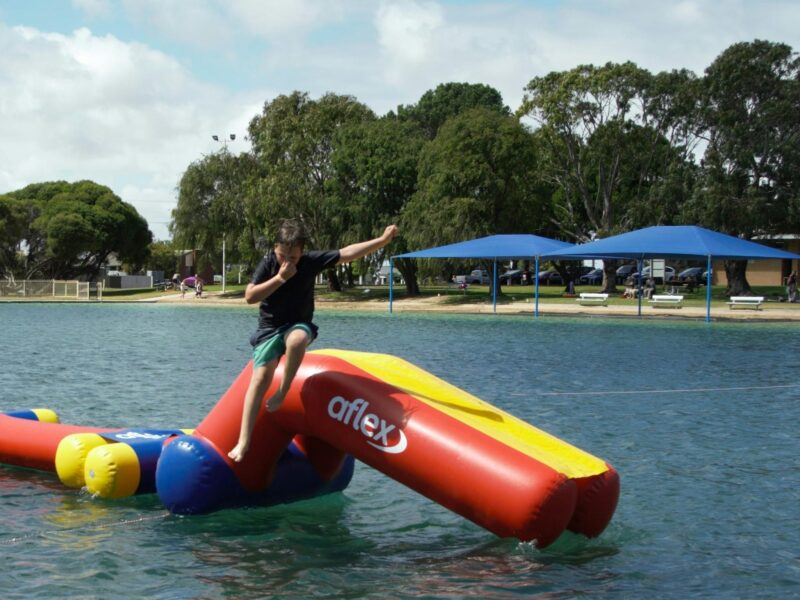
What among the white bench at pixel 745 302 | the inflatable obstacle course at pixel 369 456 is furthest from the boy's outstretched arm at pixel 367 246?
the white bench at pixel 745 302

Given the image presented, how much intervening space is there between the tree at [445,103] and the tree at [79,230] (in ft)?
83.5

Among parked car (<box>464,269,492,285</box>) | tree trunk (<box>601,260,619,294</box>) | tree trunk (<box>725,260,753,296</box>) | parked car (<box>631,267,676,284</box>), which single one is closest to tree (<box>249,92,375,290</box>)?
tree trunk (<box>601,260,619,294</box>)

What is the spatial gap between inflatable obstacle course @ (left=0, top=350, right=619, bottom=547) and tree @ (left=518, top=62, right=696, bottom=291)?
153 feet

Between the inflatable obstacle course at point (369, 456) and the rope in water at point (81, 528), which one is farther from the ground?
the inflatable obstacle course at point (369, 456)

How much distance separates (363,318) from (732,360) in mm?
18811

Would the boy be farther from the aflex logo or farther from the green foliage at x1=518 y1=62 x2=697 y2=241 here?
the green foliage at x1=518 y1=62 x2=697 y2=241

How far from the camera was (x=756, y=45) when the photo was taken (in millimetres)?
50750

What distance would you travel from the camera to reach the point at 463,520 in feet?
26.3

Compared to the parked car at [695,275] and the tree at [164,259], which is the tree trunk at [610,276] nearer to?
the parked car at [695,275]

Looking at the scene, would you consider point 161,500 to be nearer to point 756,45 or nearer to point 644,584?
point 644,584

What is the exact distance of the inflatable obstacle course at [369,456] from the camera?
21.1ft

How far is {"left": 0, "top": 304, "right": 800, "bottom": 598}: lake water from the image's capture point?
6.43 m

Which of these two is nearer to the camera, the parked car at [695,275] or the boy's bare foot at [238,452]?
the boy's bare foot at [238,452]

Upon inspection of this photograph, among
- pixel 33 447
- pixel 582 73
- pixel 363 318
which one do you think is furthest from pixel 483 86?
pixel 33 447
